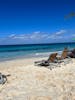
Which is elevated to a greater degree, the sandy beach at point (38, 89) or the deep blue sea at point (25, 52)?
the sandy beach at point (38, 89)

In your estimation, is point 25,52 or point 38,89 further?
point 25,52

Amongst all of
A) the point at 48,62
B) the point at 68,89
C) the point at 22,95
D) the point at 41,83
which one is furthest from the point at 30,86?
the point at 48,62

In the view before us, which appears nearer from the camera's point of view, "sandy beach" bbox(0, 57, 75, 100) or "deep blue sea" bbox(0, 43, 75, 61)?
"sandy beach" bbox(0, 57, 75, 100)

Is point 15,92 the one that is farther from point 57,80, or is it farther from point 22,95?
point 57,80

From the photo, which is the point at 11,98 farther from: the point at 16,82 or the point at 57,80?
the point at 57,80

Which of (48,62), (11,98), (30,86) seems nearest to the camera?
(11,98)

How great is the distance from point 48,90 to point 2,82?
6.10ft

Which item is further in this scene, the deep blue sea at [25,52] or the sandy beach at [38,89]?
the deep blue sea at [25,52]

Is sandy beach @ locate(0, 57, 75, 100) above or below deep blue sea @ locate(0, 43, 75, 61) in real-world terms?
above

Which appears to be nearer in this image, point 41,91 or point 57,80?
point 41,91

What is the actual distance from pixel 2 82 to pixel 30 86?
1.11 meters

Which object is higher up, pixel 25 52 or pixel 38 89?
pixel 38 89

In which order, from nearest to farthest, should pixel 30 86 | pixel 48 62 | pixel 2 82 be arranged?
pixel 30 86 → pixel 2 82 → pixel 48 62

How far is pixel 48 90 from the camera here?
5762 mm
